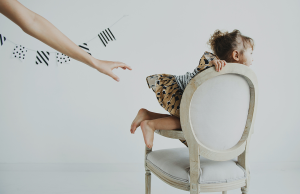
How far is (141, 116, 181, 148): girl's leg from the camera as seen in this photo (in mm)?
1226

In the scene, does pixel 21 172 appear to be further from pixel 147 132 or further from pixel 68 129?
pixel 147 132

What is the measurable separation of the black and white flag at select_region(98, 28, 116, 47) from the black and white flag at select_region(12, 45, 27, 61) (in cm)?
85

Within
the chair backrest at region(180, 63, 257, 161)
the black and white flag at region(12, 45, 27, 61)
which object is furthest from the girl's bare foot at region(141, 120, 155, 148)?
the black and white flag at region(12, 45, 27, 61)

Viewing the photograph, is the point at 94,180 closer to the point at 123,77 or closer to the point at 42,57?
the point at 123,77

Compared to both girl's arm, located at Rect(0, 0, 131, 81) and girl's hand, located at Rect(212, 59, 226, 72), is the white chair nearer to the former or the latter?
girl's hand, located at Rect(212, 59, 226, 72)

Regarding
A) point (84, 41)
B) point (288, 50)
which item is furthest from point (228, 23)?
point (84, 41)

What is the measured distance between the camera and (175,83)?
4.61 feet

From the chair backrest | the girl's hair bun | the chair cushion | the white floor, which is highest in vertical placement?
the girl's hair bun

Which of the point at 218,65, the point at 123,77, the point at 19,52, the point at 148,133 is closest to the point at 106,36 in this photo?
the point at 123,77

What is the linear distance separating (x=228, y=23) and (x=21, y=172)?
2851 mm

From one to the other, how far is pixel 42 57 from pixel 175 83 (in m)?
1.78

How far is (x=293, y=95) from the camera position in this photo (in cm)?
267

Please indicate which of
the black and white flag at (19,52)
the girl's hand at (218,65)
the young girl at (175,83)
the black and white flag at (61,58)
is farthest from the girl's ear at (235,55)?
the black and white flag at (19,52)

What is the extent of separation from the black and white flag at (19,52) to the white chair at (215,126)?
2.20 m
